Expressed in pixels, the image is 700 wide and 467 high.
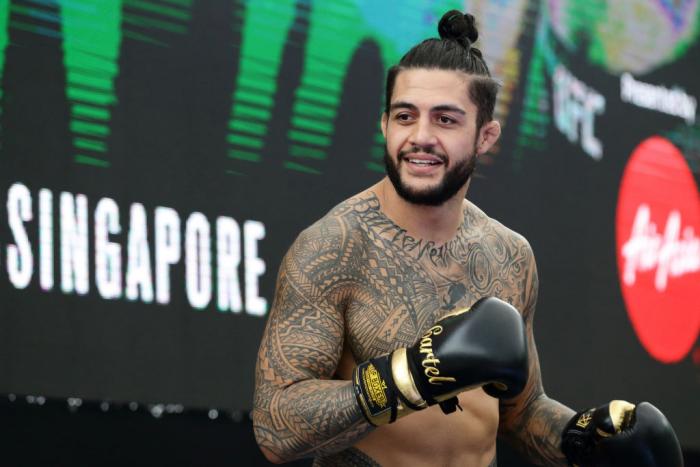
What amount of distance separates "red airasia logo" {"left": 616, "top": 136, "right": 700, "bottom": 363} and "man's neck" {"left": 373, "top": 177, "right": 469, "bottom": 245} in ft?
9.34

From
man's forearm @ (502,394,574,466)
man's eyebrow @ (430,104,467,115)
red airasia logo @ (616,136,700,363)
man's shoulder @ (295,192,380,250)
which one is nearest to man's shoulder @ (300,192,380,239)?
man's shoulder @ (295,192,380,250)

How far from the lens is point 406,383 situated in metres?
2.16

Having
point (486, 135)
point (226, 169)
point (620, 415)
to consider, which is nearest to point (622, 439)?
point (620, 415)

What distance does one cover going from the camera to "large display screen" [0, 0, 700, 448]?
357 cm

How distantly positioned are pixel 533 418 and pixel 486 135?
0.69m

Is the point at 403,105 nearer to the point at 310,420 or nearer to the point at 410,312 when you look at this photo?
the point at 410,312

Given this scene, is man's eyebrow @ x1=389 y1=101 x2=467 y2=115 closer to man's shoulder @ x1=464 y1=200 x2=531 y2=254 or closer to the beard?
the beard

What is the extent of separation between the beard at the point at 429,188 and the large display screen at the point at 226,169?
1.50m

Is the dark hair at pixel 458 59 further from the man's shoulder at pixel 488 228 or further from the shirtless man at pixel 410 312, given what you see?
the man's shoulder at pixel 488 228

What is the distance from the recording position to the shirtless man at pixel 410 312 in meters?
2.26

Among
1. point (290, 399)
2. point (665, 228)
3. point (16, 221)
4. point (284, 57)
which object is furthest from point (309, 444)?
point (665, 228)

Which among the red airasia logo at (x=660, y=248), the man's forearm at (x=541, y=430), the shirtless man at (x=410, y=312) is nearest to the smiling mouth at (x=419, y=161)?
the shirtless man at (x=410, y=312)

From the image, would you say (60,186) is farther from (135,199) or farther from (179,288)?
(179,288)

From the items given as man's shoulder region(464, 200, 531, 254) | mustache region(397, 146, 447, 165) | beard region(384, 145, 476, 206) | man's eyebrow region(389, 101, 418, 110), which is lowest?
man's shoulder region(464, 200, 531, 254)
